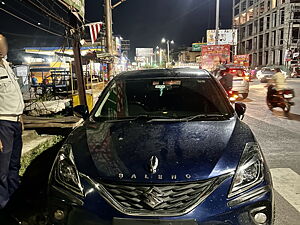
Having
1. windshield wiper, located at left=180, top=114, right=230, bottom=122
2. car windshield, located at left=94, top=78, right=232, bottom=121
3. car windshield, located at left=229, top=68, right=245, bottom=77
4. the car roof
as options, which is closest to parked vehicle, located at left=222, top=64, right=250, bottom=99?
car windshield, located at left=229, top=68, right=245, bottom=77

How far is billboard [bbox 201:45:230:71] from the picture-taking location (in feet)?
121

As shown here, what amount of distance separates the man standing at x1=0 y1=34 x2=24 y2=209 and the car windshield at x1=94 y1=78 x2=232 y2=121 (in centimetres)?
99

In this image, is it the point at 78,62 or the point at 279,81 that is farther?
the point at 279,81

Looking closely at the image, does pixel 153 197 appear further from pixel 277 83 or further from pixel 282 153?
pixel 277 83

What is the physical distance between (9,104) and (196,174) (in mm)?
2428

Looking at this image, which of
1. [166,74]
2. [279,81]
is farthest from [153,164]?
[279,81]

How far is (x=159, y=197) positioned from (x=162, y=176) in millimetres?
155

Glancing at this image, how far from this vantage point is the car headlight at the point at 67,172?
2.15 m

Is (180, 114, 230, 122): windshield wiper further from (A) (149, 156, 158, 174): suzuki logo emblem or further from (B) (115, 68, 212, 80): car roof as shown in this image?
(A) (149, 156, 158, 174): suzuki logo emblem

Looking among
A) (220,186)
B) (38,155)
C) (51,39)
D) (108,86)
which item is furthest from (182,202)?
(51,39)

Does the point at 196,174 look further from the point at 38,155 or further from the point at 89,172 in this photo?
the point at 38,155

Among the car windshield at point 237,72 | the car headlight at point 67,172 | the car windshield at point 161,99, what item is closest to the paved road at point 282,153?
the car windshield at point 161,99

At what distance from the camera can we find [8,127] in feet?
10.5

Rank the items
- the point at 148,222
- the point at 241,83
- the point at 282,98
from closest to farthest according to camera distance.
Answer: the point at 148,222 → the point at 282,98 → the point at 241,83
